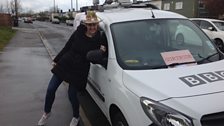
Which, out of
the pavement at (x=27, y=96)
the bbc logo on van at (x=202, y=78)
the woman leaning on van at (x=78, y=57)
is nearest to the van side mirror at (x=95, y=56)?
the woman leaning on van at (x=78, y=57)

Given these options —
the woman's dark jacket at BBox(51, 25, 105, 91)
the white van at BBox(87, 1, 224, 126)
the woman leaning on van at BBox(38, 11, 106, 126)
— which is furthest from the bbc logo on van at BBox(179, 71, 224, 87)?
the woman's dark jacket at BBox(51, 25, 105, 91)

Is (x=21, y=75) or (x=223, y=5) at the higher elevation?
(x=223, y=5)

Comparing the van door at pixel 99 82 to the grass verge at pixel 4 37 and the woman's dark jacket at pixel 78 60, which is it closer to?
Result: the woman's dark jacket at pixel 78 60

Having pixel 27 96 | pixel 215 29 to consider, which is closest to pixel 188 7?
pixel 215 29

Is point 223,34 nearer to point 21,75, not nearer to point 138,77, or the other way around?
point 21,75

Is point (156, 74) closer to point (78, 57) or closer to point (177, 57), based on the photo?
point (177, 57)

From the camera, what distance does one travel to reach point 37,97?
7.04 m

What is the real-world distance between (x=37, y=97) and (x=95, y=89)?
2.22 m

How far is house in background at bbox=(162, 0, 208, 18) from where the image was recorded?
52.4 meters

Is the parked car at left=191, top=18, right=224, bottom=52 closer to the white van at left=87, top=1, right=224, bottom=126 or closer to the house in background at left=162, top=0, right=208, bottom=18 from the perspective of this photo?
the white van at left=87, top=1, right=224, bottom=126

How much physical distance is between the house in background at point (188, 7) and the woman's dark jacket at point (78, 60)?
45781mm

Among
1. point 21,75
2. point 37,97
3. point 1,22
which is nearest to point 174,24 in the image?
point 37,97

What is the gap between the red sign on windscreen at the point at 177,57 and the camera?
406 cm

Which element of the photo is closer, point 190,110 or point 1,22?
point 190,110
